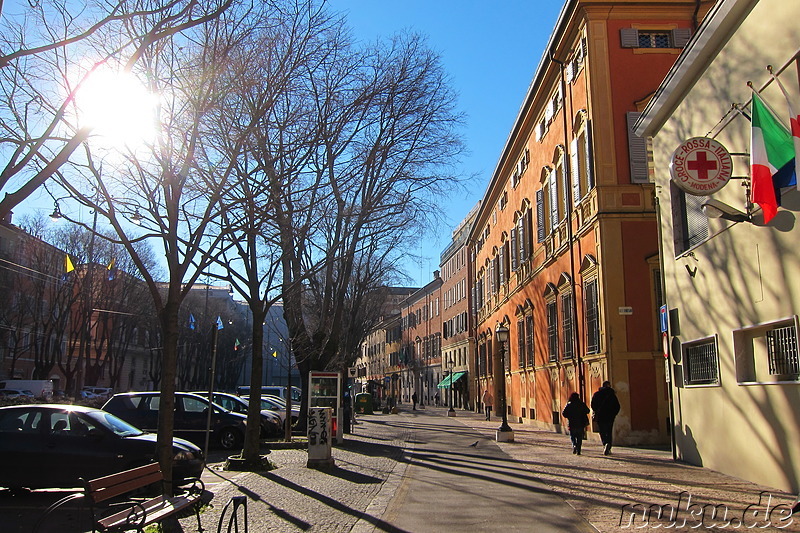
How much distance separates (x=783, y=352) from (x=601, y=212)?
31.7 feet

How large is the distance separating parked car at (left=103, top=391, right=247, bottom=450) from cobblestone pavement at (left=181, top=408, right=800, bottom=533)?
8.09ft

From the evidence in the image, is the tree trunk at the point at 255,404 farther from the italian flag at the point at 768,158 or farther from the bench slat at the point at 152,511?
the italian flag at the point at 768,158

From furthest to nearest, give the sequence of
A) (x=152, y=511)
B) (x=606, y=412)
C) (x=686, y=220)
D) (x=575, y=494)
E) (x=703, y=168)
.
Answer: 1. (x=606, y=412)
2. (x=686, y=220)
3. (x=703, y=168)
4. (x=575, y=494)
5. (x=152, y=511)

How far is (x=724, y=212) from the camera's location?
10.9m

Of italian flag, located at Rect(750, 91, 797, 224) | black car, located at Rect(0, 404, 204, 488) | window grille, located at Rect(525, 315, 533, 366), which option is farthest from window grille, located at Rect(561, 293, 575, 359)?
black car, located at Rect(0, 404, 204, 488)

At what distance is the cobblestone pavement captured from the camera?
8117mm

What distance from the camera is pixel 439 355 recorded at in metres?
69.6

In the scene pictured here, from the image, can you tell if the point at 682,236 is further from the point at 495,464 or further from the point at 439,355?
the point at 439,355

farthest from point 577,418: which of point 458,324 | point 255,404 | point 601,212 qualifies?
point 458,324

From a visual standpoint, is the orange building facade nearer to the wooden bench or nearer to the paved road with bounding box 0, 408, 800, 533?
the paved road with bounding box 0, 408, 800, 533

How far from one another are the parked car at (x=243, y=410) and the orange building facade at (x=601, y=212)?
33.2ft

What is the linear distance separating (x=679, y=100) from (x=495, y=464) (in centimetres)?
861

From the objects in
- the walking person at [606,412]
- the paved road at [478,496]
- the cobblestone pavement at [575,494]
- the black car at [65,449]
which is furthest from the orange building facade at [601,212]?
the black car at [65,449]

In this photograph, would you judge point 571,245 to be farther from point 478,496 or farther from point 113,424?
point 113,424
